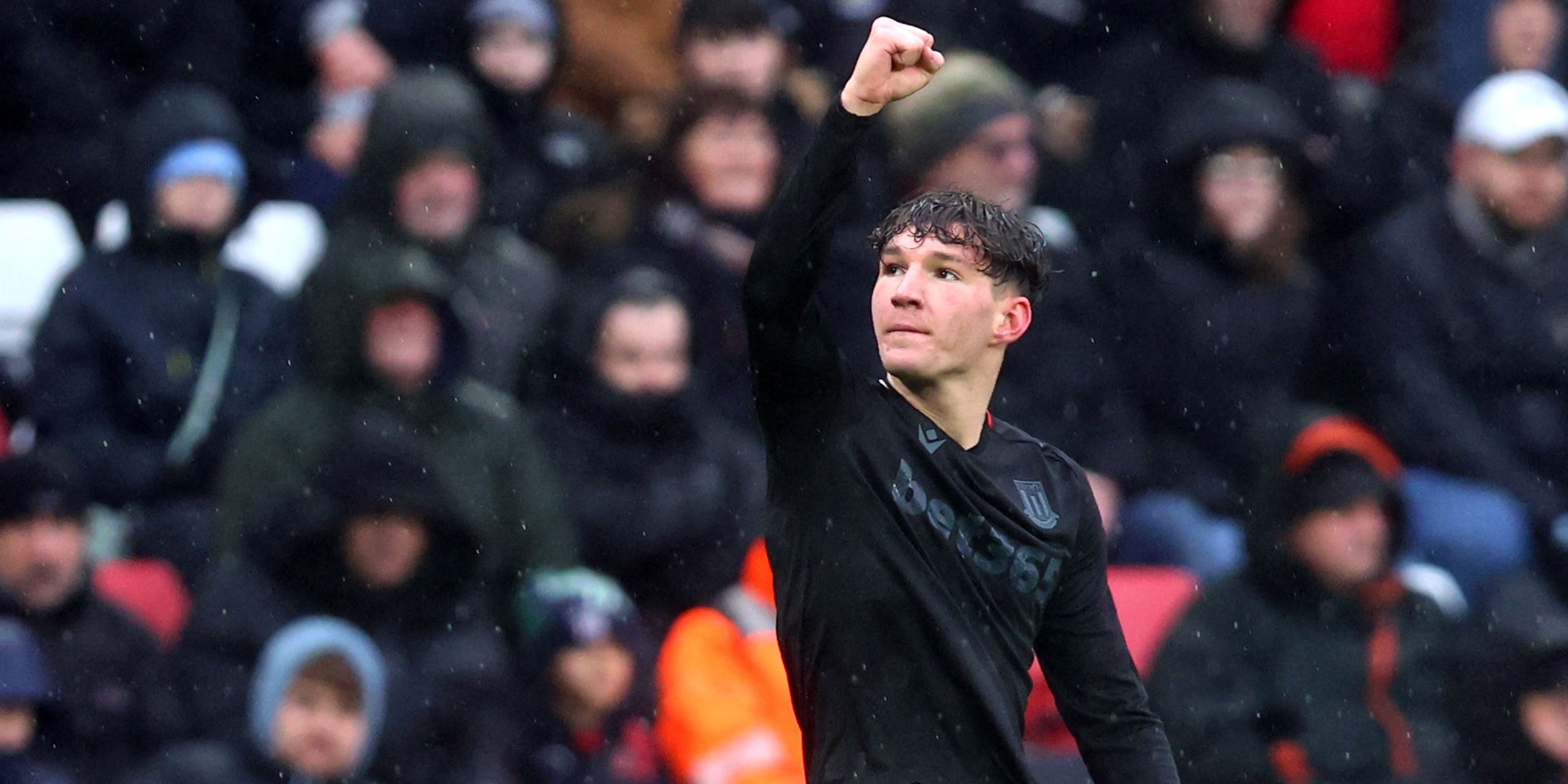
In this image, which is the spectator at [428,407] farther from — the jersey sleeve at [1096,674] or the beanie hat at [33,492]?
the jersey sleeve at [1096,674]

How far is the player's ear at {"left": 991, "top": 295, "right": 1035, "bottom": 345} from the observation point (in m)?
4.20

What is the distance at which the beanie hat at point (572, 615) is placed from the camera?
21.0 feet

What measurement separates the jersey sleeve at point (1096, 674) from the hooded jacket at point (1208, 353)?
10.2 ft

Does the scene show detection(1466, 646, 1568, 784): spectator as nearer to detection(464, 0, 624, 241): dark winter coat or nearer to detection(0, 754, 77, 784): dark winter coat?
detection(464, 0, 624, 241): dark winter coat

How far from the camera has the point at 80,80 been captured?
7312mm

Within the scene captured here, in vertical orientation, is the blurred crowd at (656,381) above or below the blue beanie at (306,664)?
above

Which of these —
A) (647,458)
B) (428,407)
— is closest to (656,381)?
(647,458)

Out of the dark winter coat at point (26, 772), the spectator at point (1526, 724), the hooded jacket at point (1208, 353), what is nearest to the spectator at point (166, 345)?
the dark winter coat at point (26, 772)

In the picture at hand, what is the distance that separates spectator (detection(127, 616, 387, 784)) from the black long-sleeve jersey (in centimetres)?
227

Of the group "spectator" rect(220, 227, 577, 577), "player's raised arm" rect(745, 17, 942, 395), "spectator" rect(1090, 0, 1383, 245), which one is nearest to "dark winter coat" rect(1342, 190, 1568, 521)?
"spectator" rect(1090, 0, 1383, 245)

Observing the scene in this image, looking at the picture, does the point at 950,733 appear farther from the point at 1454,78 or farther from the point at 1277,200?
the point at 1454,78

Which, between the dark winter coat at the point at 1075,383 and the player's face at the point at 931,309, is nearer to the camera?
the player's face at the point at 931,309

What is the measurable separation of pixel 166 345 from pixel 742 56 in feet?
6.40

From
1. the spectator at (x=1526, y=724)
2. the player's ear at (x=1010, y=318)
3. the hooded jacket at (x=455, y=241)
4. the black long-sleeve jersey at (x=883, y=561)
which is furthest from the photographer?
the hooded jacket at (x=455, y=241)
